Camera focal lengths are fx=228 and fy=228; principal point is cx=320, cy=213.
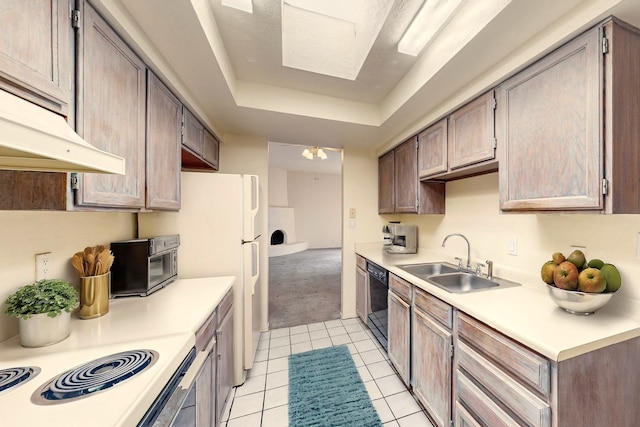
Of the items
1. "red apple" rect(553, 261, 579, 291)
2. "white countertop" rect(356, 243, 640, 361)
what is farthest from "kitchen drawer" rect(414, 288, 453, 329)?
"red apple" rect(553, 261, 579, 291)

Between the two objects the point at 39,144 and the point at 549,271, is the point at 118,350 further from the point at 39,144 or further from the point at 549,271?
the point at 549,271

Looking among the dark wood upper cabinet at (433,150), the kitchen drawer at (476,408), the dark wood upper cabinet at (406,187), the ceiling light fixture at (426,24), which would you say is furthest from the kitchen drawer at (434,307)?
the ceiling light fixture at (426,24)

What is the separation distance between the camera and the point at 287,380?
187 centimetres

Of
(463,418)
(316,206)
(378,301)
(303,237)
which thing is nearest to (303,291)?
(378,301)

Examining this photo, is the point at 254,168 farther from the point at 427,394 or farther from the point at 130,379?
the point at 427,394

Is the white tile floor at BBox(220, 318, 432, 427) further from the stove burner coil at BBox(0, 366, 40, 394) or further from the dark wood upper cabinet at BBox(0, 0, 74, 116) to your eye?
the dark wood upper cabinet at BBox(0, 0, 74, 116)

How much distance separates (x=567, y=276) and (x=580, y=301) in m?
0.11

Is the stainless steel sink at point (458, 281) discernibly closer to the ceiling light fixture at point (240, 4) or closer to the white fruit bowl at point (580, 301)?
the white fruit bowl at point (580, 301)

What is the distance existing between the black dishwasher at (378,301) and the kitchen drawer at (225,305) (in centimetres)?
134

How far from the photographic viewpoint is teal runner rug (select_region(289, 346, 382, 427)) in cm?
149

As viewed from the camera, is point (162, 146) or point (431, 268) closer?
point (162, 146)

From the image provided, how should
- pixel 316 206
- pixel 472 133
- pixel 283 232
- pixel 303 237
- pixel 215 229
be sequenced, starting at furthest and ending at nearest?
pixel 316 206 → pixel 303 237 → pixel 283 232 → pixel 215 229 → pixel 472 133

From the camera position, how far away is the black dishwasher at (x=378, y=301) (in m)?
2.17

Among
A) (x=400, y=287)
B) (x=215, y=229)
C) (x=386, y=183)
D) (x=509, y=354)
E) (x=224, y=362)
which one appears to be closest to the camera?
(x=509, y=354)
